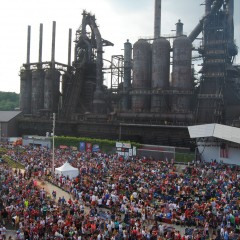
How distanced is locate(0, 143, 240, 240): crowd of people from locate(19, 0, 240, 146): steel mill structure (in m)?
26.0

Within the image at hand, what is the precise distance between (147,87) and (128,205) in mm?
48500

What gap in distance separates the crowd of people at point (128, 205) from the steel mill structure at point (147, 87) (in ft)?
85.3

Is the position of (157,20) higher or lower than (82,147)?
higher

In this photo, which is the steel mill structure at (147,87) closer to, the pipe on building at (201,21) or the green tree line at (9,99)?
the pipe on building at (201,21)

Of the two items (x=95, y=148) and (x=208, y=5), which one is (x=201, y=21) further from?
(x=95, y=148)

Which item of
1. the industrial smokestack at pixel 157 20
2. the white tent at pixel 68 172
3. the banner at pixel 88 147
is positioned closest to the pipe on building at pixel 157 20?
the industrial smokestack at pixel 157 20

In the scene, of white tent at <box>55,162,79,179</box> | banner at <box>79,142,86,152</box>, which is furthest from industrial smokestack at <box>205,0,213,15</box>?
white tent at <box>55,162,79,179</box>

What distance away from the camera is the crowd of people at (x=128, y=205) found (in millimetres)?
18297

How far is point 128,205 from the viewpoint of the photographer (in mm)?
22578

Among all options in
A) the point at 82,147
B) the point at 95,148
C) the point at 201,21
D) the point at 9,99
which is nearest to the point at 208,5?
the point at 201,21

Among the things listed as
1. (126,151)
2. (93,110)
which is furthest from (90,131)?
(126,151)

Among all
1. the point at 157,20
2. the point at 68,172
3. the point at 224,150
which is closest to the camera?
the point at 68,172

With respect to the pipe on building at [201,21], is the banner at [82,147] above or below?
below

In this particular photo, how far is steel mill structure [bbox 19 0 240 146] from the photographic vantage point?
6128 cm
